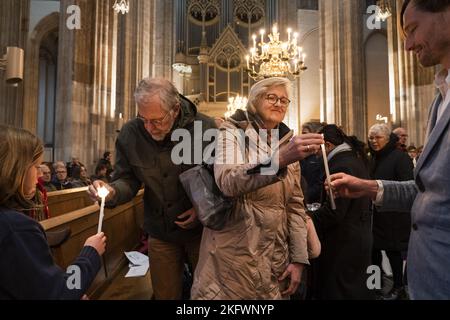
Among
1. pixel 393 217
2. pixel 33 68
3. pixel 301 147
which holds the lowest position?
pixel 393 217

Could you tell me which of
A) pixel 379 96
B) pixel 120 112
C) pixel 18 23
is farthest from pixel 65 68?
pixel 379 96

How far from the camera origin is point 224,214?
1.50 m

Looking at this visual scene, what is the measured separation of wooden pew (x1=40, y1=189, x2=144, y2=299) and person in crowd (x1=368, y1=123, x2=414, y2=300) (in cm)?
263

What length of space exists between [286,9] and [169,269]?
19.1 metres

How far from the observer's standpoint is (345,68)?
506 inches

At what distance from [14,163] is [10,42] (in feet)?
38.5

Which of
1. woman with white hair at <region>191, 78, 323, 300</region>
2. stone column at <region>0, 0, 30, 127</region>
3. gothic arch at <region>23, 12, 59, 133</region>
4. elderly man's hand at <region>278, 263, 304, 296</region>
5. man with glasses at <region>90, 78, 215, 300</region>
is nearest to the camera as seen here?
woman with white hair at <region>191, 78, 323, 300</region>

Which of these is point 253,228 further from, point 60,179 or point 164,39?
point 164,39

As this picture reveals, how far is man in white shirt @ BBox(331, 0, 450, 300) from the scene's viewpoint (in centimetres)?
104

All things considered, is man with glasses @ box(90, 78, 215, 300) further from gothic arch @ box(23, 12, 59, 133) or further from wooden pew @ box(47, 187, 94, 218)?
gothic arch @ box(23, 12, 59, 133)

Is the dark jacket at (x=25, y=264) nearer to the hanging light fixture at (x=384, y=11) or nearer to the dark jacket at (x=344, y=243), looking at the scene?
the dark jacket at (x=344, y=243)

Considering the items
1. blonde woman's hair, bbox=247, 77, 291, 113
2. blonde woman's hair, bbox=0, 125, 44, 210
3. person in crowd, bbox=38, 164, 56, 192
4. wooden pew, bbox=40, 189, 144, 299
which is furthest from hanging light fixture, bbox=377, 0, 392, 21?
blonde woman's hair, bbox=0, 125, 44, 210

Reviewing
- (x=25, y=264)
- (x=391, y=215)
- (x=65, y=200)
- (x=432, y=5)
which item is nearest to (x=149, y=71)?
(x=65, y=200)

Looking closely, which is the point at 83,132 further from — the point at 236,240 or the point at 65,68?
the point at 236,240
